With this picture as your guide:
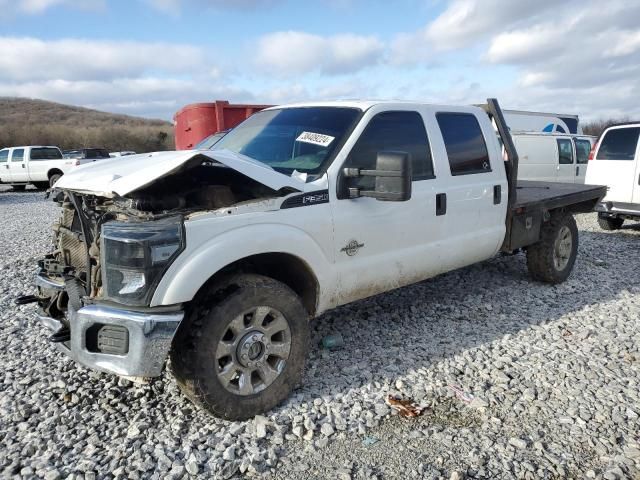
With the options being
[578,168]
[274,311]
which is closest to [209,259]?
[274,311]

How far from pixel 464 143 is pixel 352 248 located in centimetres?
168

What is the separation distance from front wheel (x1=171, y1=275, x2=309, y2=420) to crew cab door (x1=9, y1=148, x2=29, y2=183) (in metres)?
21.7

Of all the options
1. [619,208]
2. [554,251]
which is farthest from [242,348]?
[619,208]

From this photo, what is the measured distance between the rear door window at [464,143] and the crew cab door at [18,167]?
21337mm

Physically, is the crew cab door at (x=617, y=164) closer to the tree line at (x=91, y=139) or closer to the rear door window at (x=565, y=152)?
the rear door window at (x=565, y=152)

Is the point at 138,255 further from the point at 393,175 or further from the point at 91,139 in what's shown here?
the point at 91,139

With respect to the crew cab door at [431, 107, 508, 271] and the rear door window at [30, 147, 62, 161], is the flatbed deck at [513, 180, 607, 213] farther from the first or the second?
the rear door window at [30, 147, 62, 161]

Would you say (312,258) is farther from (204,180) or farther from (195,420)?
(195,420)

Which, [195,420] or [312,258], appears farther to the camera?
[312,258]

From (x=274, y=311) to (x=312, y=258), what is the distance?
45 centimetres

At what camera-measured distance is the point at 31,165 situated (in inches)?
829

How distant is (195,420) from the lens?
3119 mm

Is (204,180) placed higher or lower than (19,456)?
higher

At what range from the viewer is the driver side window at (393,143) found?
144 inches
